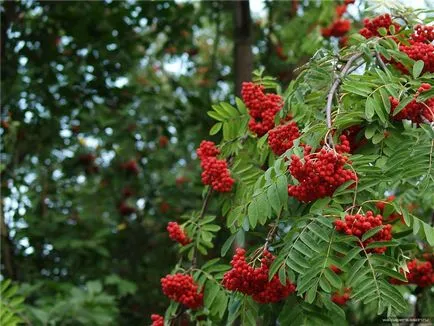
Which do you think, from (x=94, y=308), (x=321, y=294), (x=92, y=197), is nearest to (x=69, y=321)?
(x=94, y=308)

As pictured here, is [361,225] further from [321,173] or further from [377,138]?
[377,138]

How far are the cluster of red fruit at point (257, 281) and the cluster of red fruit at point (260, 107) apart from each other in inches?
25.4

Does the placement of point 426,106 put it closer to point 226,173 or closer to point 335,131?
point 335,131

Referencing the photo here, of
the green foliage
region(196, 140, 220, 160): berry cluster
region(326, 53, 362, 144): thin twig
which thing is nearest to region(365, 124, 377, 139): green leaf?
region(326, 53, 362, 144): thin twig

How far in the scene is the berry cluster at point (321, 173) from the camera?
7.07ft

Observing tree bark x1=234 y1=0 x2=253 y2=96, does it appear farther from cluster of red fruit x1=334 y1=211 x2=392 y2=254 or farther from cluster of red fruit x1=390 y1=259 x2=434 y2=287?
cluster of red fruit x1=334 y1=211 x2=392 y2=254

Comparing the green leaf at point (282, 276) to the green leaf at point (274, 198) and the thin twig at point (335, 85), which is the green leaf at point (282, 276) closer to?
the green leaf at point (274, 198)

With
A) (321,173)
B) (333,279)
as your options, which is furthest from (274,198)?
(333,279)

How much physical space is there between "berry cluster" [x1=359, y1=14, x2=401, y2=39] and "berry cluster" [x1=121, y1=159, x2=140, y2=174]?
139 inches

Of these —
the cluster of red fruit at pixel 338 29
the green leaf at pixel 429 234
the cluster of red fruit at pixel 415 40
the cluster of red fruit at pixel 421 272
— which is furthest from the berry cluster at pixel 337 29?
the green leaf at pixel 429 234

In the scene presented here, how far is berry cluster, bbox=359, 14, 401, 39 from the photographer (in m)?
2.82

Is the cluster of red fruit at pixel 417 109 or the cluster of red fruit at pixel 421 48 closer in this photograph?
the cluster of red fruit at pixel 417 109

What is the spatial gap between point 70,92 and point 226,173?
9.52 ft

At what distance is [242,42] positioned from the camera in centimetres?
486
